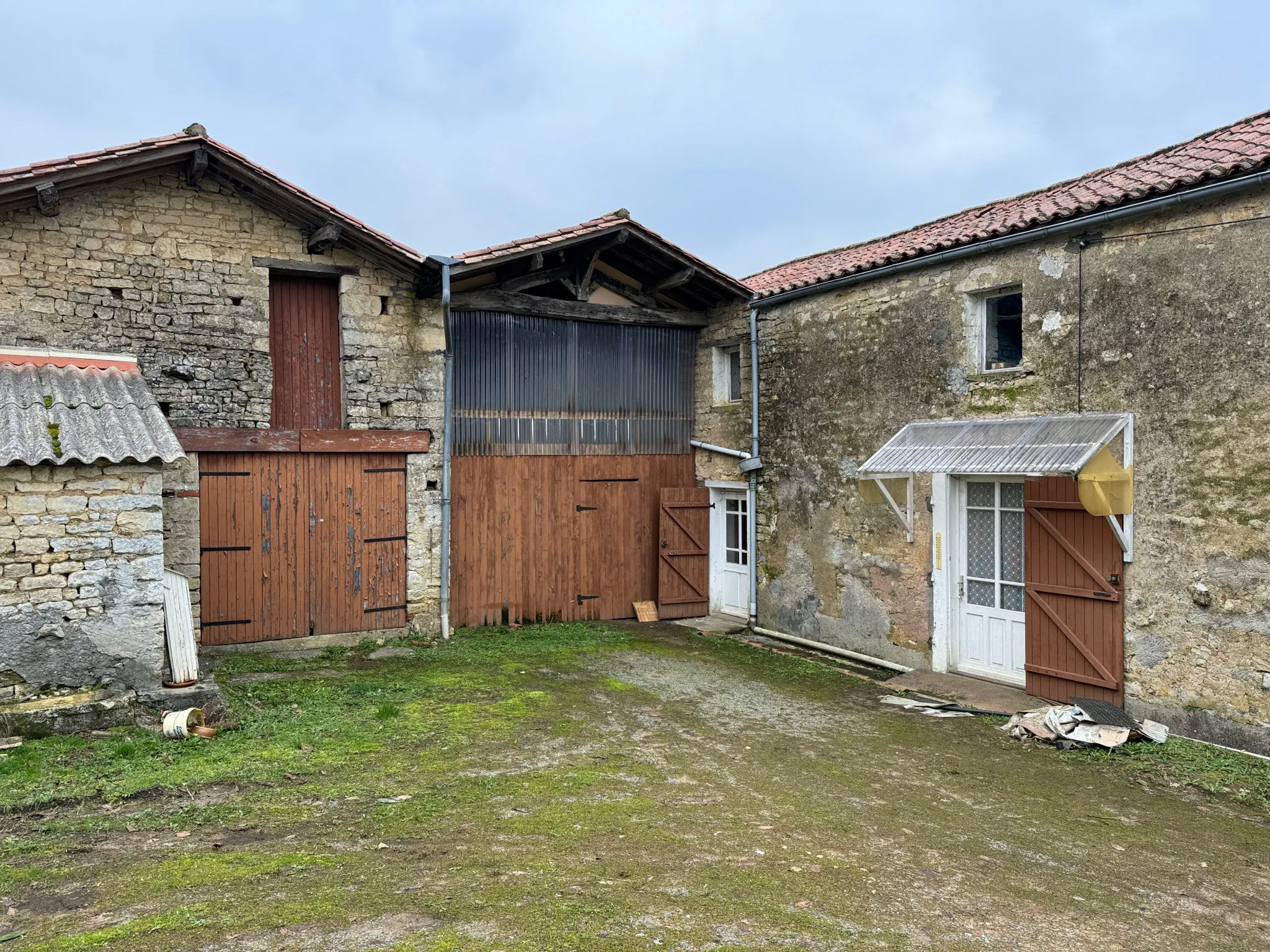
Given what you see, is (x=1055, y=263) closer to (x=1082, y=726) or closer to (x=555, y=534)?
(x=1082, y=726)

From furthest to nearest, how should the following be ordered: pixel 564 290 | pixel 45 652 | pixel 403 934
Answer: pixel 564 290, pixel 45 652, pixel 403 934

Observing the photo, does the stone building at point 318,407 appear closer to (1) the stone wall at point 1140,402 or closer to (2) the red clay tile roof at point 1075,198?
(2) the red clay tile roof at point 1075,198

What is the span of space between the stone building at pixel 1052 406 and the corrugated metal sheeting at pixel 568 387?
161 cm

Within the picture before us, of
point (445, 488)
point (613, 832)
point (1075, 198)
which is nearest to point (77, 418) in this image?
point (445, 488)

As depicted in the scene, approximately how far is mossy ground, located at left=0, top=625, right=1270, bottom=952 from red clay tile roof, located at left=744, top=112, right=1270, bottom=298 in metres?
4.20

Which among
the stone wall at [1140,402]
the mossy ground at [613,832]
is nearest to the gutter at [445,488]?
the mossy ground at [613,832]

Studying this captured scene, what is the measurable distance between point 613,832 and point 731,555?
7.39 metres

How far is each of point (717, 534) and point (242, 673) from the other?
618 cm

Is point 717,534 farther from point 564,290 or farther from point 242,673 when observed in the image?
point 242,673

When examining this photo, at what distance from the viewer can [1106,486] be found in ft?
21.8

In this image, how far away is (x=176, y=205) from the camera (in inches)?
339

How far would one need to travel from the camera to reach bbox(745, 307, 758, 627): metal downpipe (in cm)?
1088

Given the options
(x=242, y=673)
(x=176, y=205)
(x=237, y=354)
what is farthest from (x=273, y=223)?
(x=242, y=673)

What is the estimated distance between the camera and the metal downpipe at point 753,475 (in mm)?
10875
